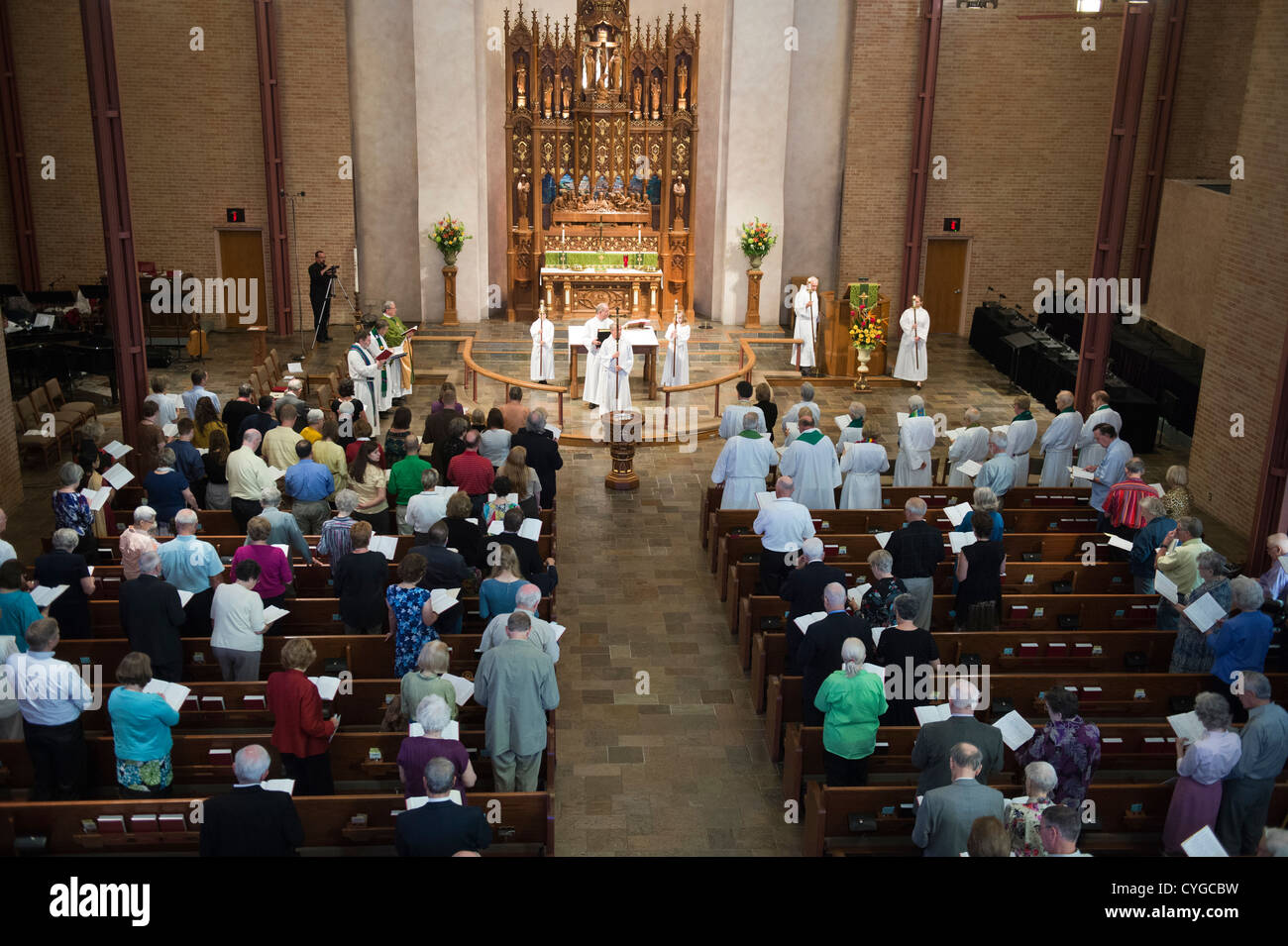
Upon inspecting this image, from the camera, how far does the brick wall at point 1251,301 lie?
533 inches

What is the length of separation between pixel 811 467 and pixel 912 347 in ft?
26.3

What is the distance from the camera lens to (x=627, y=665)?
34.4 ft

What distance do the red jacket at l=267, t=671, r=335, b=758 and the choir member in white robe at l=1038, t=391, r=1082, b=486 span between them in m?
8.59

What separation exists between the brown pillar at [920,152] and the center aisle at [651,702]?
896cm

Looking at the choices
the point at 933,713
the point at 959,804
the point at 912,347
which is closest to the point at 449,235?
the point at 912,347

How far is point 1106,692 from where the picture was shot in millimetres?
8539

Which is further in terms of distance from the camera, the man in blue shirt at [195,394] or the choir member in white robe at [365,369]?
the choir member in white robe at [365,369]

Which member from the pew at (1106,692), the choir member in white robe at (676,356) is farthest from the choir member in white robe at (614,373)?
the pew at (1106,692)

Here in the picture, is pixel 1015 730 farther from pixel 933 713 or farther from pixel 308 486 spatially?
pixel 308 486

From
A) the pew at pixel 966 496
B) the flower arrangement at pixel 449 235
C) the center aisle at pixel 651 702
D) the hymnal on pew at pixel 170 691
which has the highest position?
the flower arrangement at pixel 449 235

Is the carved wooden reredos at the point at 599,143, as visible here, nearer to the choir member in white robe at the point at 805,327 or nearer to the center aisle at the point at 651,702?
the choir member in white robe at the point at 805,327

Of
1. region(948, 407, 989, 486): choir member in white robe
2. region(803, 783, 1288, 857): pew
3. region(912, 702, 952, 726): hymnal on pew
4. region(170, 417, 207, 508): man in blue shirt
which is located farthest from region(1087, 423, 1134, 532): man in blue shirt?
region(170, 417, 207, 508): man in blue shirt

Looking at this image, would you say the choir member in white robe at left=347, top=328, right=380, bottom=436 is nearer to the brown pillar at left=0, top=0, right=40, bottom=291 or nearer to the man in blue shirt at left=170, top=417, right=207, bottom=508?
the man in blue shirt at left=170, top=417, right=207, bottom=508

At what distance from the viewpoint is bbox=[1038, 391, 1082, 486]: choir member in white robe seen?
42.3 ft
